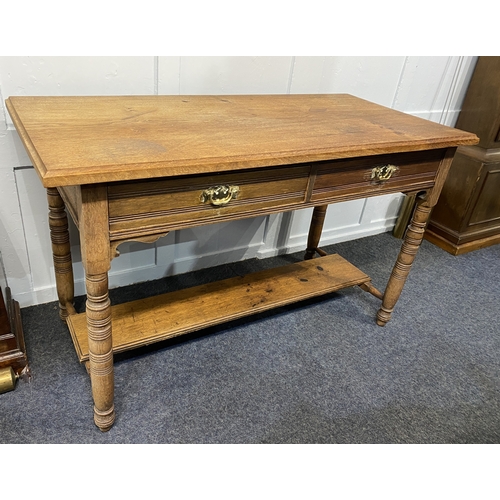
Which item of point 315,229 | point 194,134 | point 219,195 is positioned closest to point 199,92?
point 194,134

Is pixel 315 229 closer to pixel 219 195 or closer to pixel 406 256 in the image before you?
pixel 406 256

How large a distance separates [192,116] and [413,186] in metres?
0.95

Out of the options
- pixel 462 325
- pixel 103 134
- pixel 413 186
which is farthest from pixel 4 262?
pixel 462 325

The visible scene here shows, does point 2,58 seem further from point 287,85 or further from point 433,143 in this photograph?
point 433,143

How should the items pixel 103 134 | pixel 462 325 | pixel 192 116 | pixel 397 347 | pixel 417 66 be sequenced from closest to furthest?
pixel 103 134
pixel 192 116
pixel 397 347
pixel 462 325
pixel 417 66

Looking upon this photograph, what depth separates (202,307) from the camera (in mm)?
1949

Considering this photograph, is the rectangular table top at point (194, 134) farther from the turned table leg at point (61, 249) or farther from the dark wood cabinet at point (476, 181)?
the dark wood cabinet at point (476, 181)

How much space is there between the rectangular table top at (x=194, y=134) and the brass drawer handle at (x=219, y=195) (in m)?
0.10

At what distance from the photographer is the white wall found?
180cm

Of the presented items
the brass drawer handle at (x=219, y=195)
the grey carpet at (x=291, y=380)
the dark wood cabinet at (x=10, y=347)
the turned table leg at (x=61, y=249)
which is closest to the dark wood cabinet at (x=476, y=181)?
the grey carpet at (x=291, y=380)

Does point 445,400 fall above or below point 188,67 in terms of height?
below

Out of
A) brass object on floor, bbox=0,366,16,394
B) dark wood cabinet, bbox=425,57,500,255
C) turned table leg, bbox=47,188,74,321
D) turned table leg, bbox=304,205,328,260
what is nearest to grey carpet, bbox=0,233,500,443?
brass object on floor, bbox=0,366,16,394

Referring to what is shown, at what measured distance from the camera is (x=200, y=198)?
1.37m

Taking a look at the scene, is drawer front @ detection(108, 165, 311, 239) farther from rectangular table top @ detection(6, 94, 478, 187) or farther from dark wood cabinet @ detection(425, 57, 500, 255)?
dark wood cabinet @ detection(425, 57, 500, 255)
